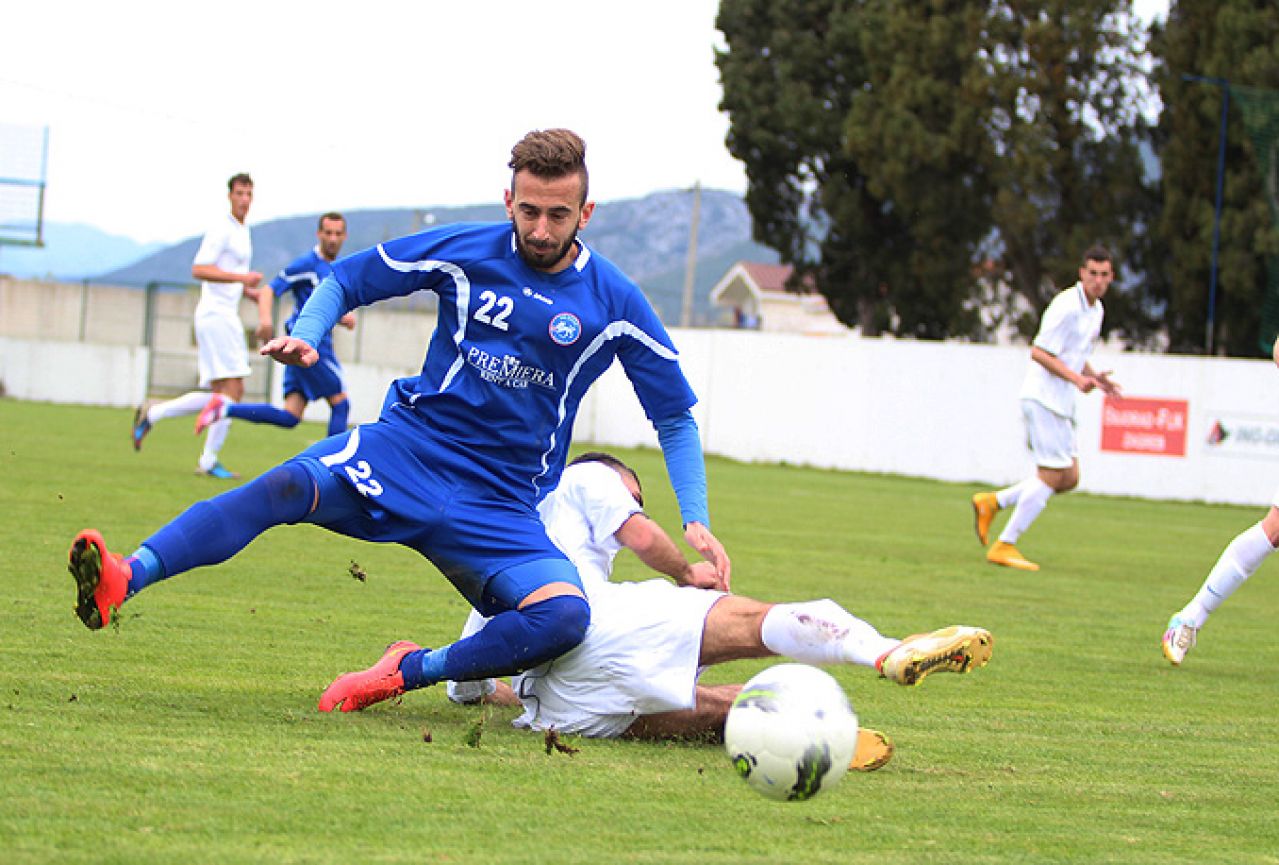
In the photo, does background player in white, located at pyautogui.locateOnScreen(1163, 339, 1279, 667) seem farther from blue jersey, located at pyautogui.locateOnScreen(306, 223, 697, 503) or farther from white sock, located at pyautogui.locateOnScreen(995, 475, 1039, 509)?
white sock, located at pyautogui.locateOnScreen(995, 475, 1039, 509)

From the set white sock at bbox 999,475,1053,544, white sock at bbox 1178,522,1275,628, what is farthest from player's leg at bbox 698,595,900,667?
white sock at bbox 999,475,1053,544

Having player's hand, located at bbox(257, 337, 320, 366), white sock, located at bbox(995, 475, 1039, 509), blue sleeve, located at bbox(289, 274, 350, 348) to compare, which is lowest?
white sock, located at bbox(995, 475, 1039, 509)

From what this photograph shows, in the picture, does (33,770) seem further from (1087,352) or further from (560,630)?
(1087,352)

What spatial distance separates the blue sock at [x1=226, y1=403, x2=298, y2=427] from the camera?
44.1ft

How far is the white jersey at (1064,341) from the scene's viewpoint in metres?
12.5

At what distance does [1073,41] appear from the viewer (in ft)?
118

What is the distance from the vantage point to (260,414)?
13594 mm

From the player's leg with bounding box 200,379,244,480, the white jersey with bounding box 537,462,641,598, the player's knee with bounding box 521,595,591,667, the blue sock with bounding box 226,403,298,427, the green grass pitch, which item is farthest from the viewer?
the player's leg with bounding box 200,379,244,480

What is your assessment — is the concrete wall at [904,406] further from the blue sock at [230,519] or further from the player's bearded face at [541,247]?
the blue sock at [230,519]

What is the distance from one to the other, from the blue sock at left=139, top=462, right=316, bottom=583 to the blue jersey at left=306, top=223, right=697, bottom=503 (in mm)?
398

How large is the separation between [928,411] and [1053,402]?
1356 cm

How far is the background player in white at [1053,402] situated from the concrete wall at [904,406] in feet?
38.1

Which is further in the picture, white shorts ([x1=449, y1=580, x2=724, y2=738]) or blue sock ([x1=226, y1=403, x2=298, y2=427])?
blue sock ([x1=226, y1=403, x2=298, y2=427])

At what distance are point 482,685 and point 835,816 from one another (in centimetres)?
172
